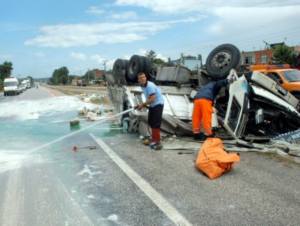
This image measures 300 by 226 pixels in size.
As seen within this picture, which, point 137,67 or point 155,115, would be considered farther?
point 137,67

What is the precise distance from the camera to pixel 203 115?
8.91m

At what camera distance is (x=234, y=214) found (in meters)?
4.40

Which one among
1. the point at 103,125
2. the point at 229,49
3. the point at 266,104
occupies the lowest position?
the point at 103,125

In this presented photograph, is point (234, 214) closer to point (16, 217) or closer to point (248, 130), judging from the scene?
point (16, 217)

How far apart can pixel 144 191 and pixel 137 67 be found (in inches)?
317

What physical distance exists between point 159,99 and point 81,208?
465 cm

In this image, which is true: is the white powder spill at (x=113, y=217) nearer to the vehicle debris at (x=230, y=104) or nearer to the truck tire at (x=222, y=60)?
the vehicle debris at (x=230, y=104)

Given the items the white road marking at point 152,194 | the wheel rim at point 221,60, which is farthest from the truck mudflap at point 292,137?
the white road marking at point 152,194

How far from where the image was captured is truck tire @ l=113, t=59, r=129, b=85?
514 inches

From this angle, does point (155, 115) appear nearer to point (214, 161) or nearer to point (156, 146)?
point (156, 146)

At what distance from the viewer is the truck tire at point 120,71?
13.1 m

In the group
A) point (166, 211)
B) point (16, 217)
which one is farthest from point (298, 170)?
point (16, 217)

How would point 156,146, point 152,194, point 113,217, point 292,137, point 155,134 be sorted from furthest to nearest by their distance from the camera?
point 155,134 → point 292,137 → point 156,146 → point 152,194 → point 113,217

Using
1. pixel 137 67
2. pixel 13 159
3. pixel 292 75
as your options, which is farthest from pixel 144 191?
pixel 292 75
